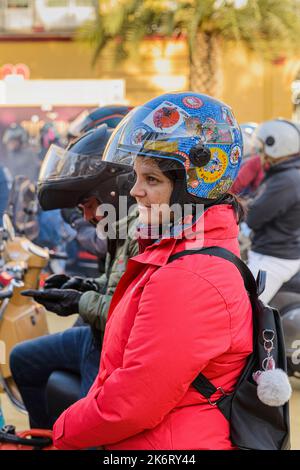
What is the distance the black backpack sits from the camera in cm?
212

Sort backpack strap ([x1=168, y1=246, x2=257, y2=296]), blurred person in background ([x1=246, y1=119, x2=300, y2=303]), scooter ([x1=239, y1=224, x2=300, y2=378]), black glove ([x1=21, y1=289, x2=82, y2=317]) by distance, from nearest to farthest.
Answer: backpack strap ([x1=168, y1=246, x2=257, y2=296]) → black glove ([x1=21, y1=289, x2=82, y2=317]) → scooter ([x1=239, y1=224, x2=300, y2=378]) → blurred person in background ([x1=246, y1=119, x2=300, y2=303])

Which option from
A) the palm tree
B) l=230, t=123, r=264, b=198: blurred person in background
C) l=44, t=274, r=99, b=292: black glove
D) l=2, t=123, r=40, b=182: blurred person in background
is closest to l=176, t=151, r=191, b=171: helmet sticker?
l=44, t=274, r=99, b=292: black glove

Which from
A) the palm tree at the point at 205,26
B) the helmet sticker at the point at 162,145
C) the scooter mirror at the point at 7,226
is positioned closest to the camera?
the helmet sticker at the point at 162,145

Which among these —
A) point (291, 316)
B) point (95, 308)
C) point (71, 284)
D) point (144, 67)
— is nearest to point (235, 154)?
point (95, 308)

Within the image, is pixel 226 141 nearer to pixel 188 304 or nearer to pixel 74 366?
pixel 188 304

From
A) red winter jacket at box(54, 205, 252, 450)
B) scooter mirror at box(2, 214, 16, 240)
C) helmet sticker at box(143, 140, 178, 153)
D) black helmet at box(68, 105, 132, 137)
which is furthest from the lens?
scooter mirror at box(2, 214, 16, 240)

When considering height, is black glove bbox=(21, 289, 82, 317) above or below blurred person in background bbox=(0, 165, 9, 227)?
above

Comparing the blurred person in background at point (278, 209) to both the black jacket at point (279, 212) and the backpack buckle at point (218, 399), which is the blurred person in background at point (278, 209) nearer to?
the black jacket at point (279, 212)

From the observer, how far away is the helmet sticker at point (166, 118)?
89.3 inches

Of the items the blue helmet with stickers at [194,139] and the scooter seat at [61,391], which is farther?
the scooter seat at [61,391]

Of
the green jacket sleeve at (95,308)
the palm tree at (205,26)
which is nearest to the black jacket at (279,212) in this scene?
the green jacket sleeve at (95,308)

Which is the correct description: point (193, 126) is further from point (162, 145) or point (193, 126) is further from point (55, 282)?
point (55, 282)

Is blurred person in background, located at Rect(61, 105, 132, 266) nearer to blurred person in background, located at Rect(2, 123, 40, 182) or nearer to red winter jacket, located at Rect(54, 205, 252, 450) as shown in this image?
red winter jacket, located at Rect(54, 205, 252, 450)

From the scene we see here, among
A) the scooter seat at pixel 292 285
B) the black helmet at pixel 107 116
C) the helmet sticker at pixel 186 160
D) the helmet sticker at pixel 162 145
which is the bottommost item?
the scooter seat at pixel 292 285
